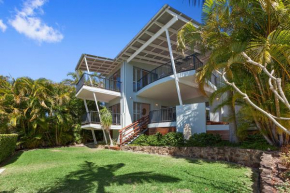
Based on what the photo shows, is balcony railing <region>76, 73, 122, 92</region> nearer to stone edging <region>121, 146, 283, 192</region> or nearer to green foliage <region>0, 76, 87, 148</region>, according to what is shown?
green foliage <region>0, 76, 87, 148</region>

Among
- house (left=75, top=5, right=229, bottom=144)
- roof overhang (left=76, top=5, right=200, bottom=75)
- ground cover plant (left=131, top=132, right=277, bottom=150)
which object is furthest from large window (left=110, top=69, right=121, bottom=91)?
ground cover plant (left=131, top=132, right=277, bottom=150)

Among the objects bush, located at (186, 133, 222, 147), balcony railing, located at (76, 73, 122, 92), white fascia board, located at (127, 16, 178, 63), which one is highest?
white fascia board, located at (127, 16, 178, 63)

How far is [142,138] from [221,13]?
896cm

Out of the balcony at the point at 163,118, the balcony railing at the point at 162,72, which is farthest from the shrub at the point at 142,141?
the balcony railing at the point at 162,72

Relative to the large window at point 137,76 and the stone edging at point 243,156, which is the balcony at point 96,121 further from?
the stone edging at point 243,156

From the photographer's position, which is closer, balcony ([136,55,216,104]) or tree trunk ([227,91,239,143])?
tree trunk ([227,91,239,143])

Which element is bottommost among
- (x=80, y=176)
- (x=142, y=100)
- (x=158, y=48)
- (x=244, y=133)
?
(x=80, y=176)

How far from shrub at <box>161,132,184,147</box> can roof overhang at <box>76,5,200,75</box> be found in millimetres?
4797

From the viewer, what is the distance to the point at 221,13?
6.97 m

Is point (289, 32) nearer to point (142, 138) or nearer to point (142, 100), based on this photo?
point (142, 138)

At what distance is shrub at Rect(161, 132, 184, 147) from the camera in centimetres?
1016

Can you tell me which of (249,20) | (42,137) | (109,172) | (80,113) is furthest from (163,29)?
(42,137)

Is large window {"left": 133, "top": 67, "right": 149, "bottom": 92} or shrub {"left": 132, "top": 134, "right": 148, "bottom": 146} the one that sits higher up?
large window {"left": 133, "top": 67, "right": 149, "bottom": 92}

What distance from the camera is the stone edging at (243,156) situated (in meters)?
4.35
